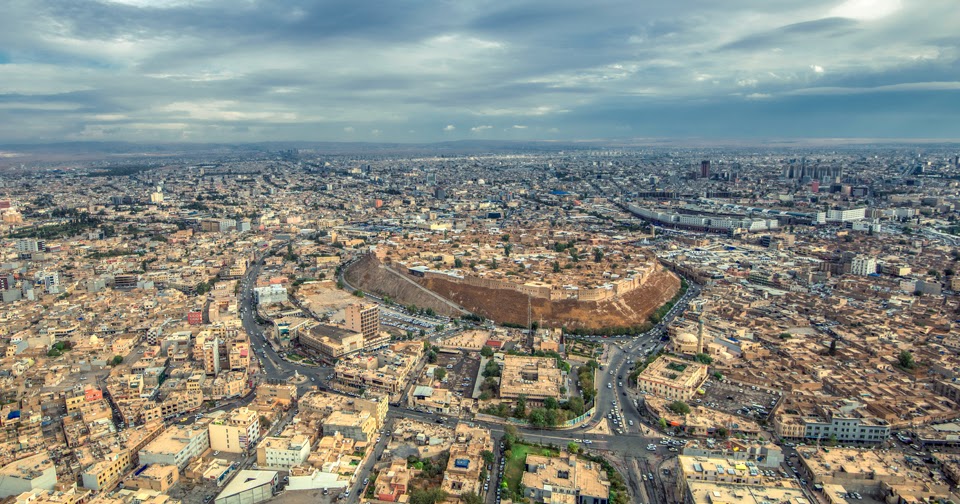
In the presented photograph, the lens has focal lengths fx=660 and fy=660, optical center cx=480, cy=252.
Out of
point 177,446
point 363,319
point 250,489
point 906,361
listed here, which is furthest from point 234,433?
point 906,361

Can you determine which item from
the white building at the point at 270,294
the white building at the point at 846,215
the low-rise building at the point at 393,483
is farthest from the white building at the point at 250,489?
the white building at the point at 846,215

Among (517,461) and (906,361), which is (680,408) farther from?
(906,361)

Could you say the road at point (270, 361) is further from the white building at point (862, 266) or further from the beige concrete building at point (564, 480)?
the white building at point (862, 266)

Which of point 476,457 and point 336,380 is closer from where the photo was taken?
point 476,457

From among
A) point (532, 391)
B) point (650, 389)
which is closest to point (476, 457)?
point (532, 391)

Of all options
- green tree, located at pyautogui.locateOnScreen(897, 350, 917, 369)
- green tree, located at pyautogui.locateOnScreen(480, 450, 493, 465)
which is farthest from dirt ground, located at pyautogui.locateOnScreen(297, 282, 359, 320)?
green tree, located at pyautogui.locateOnScreen(897, 350, 917, 369)

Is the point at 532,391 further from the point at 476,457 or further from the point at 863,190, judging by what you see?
the point at 863,190
